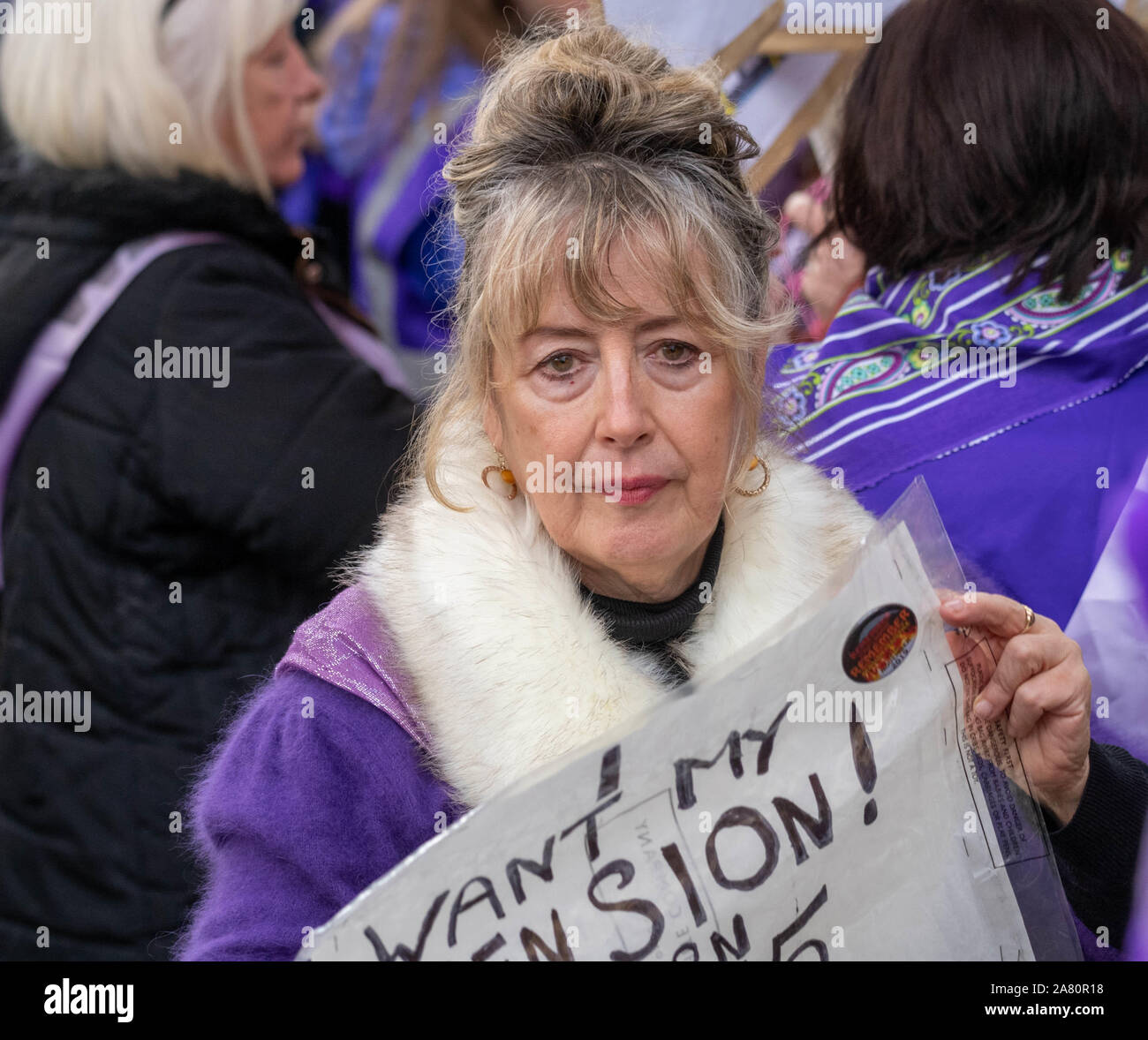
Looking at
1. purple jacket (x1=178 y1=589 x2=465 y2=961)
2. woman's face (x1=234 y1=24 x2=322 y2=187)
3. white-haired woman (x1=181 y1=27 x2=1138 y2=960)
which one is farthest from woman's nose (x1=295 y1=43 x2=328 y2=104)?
purple jacket (x1=178 y1=589 x2=465 y2=961)

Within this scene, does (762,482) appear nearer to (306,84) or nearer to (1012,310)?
(1012,310)

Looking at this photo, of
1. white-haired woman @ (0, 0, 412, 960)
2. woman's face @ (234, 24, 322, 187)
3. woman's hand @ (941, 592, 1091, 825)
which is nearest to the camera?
woman's hand @ (941, 592, 1091, 825)

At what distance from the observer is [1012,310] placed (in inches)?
88.7

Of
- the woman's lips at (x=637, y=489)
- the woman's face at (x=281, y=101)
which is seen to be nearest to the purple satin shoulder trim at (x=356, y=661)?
the woman's lips at (x=637, y=489)

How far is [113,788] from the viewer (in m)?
2.44

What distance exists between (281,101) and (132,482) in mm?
1013

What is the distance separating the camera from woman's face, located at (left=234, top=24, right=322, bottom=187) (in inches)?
111

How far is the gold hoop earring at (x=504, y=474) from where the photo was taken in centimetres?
186

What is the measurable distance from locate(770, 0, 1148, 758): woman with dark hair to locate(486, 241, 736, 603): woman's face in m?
0.53

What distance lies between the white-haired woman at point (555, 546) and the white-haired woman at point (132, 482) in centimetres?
65

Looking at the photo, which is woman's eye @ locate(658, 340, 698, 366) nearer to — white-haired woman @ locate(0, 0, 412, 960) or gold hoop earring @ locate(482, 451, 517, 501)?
gold hoop earring @ locate(482, 451, 517, 501)

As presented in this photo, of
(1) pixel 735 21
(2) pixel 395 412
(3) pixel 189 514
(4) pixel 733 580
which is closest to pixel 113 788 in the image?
(3) pixel 189 514

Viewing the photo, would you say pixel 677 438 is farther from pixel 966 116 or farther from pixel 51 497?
pixel 51 497
